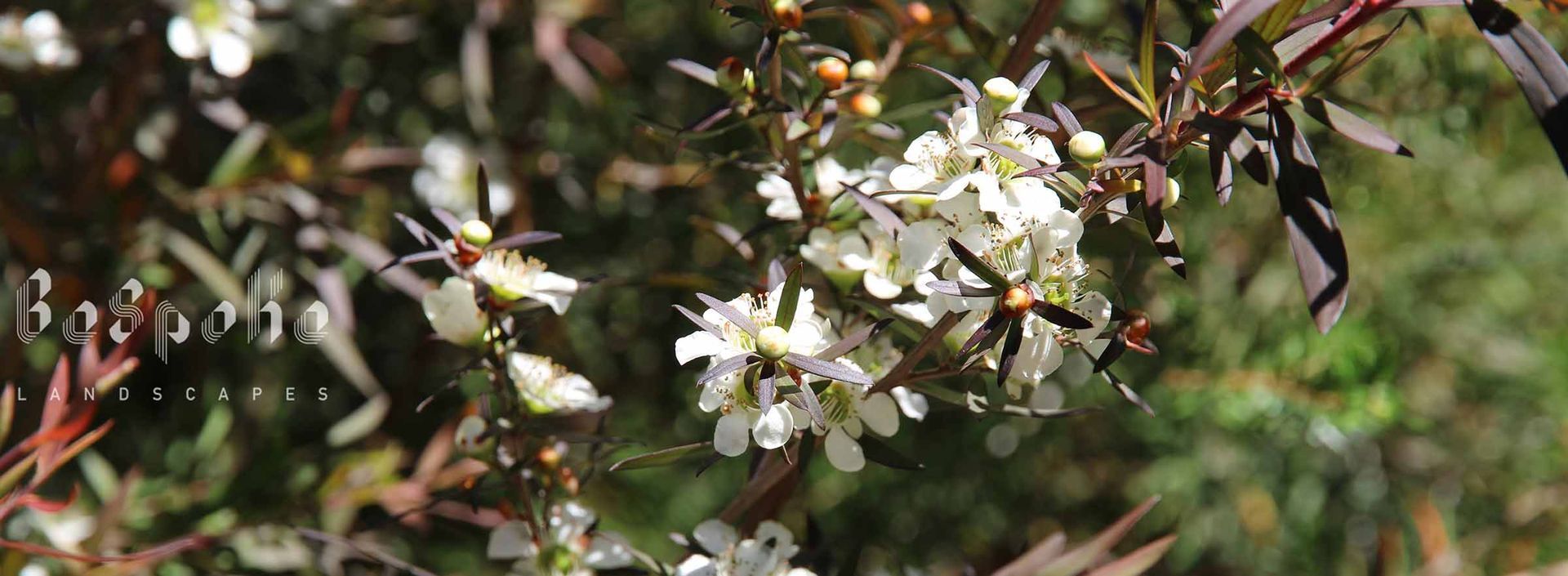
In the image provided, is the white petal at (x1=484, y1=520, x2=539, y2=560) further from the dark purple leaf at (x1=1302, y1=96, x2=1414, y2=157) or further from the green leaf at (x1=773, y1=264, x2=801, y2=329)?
the dark purple leaf at (x1=1302, y1=96, x2=1414, y2=157)

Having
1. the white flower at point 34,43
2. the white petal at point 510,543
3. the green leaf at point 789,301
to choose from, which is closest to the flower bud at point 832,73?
the green leaf at point 789,301

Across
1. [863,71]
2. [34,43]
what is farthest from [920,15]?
[34,43]

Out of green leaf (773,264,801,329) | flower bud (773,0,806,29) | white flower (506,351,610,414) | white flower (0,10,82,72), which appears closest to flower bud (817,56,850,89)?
flower bud (773,0,806,29)

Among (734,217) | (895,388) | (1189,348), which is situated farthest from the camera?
(734,217)

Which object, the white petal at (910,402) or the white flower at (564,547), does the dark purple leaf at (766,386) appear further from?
the white flower at (564,547)

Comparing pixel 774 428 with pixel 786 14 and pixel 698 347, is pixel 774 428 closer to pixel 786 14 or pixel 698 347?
pixel 698 347

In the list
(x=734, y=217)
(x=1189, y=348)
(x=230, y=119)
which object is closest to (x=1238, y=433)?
(x=1189, y=348)

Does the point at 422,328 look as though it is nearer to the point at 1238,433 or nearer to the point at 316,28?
the point at 316,28
